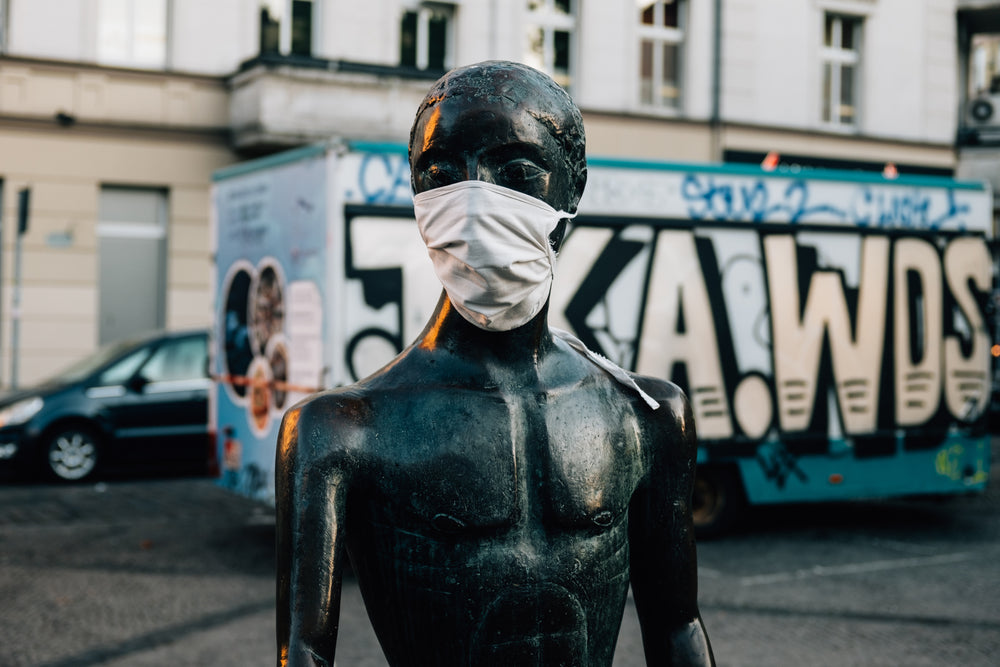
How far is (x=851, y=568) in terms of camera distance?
7930 mm

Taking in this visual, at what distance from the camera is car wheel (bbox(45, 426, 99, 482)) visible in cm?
1192

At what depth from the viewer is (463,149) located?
1438mm

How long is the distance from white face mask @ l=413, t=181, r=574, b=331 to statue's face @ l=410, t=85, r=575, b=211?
0.06 feet

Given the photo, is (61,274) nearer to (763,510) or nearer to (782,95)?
(763,510)

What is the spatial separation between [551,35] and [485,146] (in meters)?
20.1

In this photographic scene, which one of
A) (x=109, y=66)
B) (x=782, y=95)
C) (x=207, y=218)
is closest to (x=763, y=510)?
(x=207, y=218)

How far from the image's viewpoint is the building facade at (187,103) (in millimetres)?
16953

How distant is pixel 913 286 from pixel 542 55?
12.6 meters

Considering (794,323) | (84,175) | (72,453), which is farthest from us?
(84,175)

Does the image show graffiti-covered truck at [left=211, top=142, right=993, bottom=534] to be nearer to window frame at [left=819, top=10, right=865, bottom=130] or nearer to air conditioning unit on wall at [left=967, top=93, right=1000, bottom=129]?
window frame at [left=819, top=10, right=865, bottom=130]

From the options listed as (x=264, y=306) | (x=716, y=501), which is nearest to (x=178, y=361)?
(x=264, y=306)

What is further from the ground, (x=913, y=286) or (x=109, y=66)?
(x=109, y=66)

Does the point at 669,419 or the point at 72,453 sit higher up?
the point at 669,419

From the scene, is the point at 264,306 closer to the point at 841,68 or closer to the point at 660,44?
the point at 660,44
